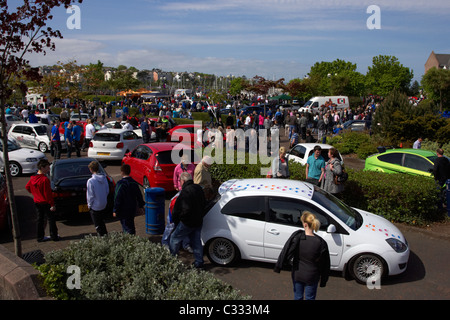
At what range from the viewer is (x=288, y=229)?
22.9 feet

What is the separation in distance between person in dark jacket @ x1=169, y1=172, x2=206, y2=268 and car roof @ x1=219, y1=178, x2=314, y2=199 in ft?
2.49

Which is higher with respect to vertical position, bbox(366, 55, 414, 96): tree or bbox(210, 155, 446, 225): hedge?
bbox(366, 55, 414, 96): tree

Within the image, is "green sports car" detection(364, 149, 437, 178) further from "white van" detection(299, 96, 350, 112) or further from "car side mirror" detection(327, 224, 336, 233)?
"white van" detection(299, 96, 350, 112)

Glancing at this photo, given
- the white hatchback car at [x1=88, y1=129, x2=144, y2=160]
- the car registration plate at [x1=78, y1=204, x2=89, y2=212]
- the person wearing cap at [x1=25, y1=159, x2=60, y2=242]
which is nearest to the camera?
the person wearing cap at [x1=25, y1=159, x2=60, y2=242]

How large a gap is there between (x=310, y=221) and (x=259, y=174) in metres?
6.63

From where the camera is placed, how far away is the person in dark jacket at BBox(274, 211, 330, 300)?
5109mm

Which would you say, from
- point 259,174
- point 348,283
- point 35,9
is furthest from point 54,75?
point 348,283

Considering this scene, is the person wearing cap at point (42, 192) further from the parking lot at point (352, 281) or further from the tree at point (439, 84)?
the tree at point (439, 84)

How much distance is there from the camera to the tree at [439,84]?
137ft

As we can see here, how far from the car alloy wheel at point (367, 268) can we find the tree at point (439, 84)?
136ft

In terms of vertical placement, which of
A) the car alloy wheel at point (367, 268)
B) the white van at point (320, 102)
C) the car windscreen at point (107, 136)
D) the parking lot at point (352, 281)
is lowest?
the parking lot at point (352, 281)

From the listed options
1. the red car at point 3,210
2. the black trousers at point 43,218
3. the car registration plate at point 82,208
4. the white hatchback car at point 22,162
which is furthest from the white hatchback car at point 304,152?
the white hatchback car at point 22,162

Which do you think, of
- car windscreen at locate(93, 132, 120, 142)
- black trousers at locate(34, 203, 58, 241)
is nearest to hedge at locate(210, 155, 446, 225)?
black trousers at locate(34, 203, 58, 241)
